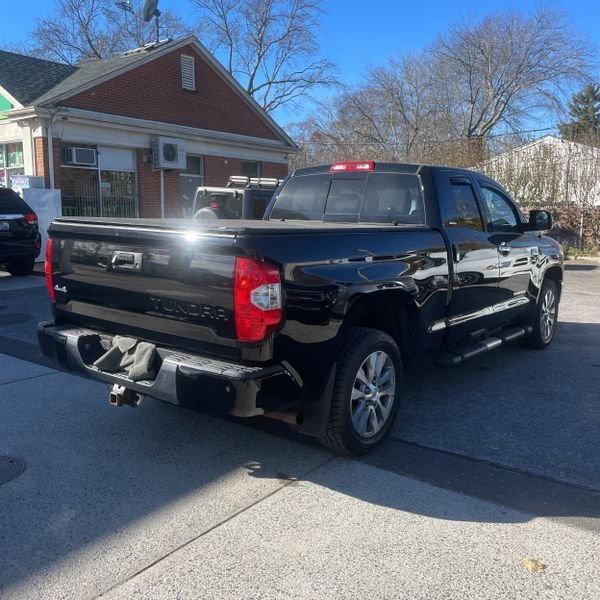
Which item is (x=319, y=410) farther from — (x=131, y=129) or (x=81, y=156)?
(x=131, y=129)

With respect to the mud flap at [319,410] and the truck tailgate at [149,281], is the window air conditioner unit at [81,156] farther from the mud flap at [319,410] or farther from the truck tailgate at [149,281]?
the mud flap at [319,410]

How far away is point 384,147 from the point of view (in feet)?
115

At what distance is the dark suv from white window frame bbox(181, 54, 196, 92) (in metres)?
9.28

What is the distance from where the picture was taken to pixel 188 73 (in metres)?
19.9

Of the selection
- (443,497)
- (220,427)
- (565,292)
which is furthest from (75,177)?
(443,497)

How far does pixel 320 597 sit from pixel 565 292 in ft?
33.2

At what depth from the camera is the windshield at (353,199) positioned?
4980 millimetres

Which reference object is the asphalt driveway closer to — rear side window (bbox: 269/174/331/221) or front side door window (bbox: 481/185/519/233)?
front side door window (bbox: 481/185/519/233)

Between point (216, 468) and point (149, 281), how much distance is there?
1222mm

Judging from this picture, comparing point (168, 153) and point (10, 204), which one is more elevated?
point (168, 153)

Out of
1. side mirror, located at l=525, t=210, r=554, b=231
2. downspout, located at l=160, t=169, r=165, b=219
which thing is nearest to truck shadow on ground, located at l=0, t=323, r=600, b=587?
side mirror, located at l=525, t=210, r=554, b=231

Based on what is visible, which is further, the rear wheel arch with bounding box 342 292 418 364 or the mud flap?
the rear wheel arch with bounding box 342 292 418 364

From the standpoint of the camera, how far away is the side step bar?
4879 mm

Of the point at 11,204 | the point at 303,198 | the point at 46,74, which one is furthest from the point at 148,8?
the point at 303,198
